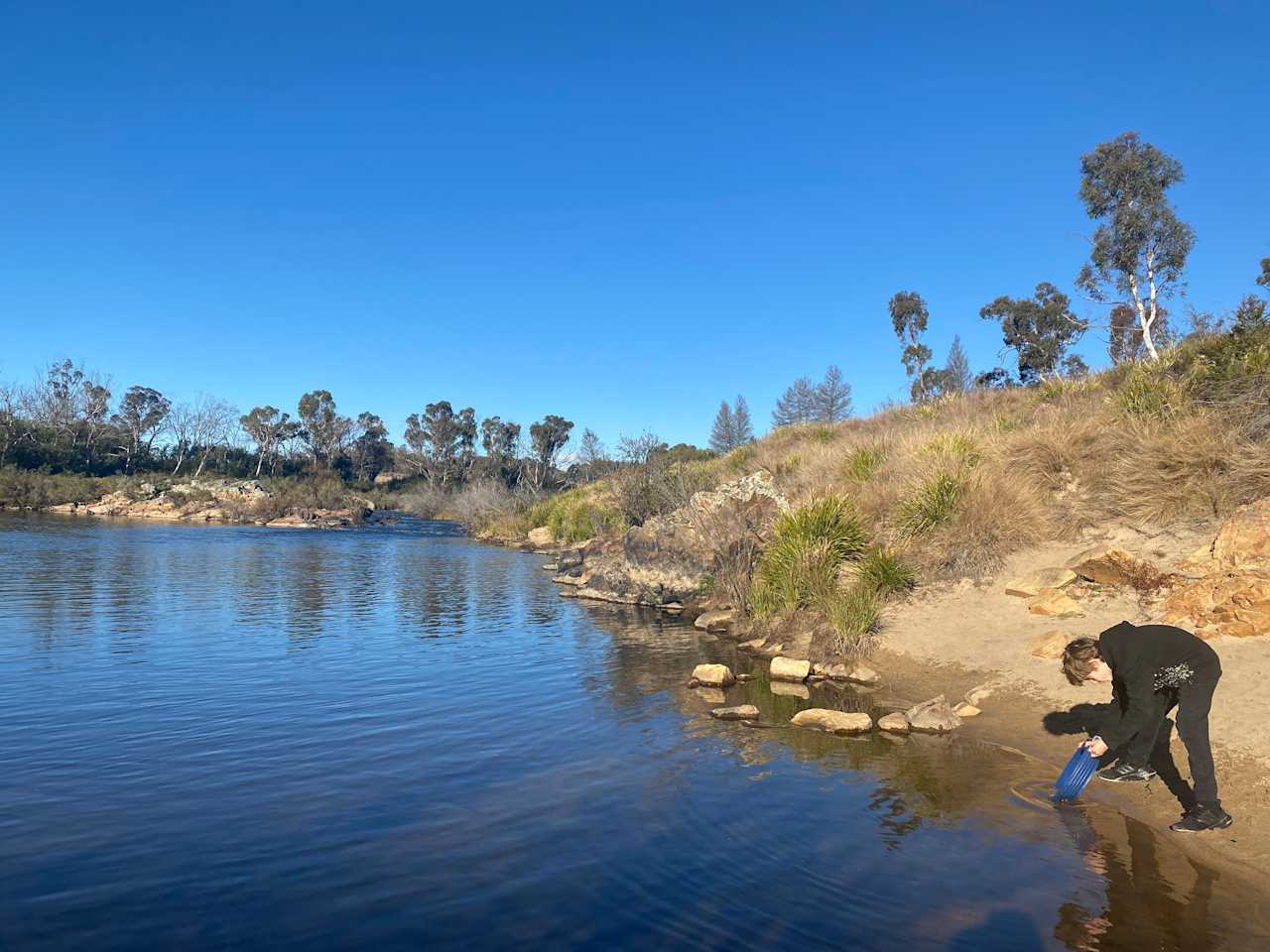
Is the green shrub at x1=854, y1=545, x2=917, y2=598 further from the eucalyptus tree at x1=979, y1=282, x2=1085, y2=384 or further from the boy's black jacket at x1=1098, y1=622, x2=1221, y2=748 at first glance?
the eucalyptus tree at x1=979, y1=282, x2=1085, y2=384

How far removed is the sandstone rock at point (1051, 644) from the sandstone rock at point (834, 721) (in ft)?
8.86

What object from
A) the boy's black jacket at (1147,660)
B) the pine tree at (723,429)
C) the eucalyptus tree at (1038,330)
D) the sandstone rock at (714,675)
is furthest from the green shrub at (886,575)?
the pine tree at (723,429)

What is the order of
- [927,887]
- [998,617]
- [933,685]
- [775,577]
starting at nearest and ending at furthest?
[927,887] < [933,685] < [998,617] < [775,577]

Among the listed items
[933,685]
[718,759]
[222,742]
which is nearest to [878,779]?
[718,759]

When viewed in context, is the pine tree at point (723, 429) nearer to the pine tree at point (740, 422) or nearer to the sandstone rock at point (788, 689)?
the pine tree at point (740, 422)

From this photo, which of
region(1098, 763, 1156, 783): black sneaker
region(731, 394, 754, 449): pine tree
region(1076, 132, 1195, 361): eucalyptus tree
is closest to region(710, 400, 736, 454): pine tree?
region(731, 394, 754, 449): pine tree

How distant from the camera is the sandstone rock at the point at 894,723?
8867mm

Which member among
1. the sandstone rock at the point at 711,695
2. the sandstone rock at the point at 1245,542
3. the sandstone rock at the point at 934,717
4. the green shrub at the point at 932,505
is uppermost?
the green shrub at the point at 932,505

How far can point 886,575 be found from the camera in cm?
1331

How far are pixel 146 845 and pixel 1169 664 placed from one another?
25.0 feet

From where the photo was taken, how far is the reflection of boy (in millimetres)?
5668

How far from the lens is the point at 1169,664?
18.7ft

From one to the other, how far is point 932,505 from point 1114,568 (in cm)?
384

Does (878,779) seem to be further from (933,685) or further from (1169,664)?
(933,685)
